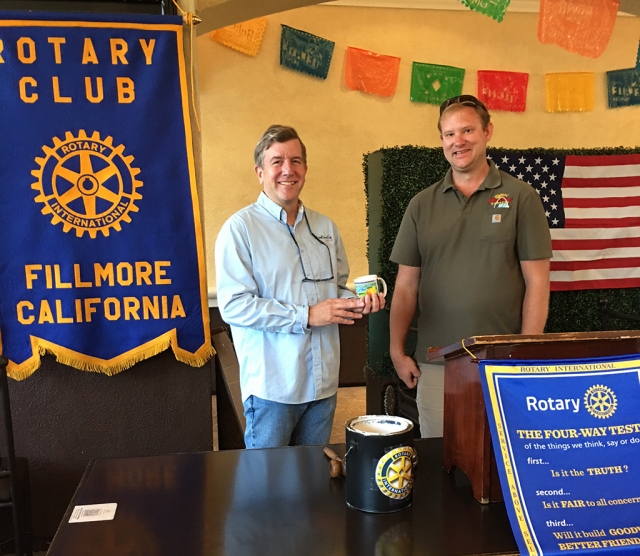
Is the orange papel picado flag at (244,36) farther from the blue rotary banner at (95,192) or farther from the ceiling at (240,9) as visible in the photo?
the blue rotary banner at (95,192)

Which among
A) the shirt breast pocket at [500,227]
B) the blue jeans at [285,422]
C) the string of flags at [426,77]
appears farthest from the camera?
the string of flags at [426,77]

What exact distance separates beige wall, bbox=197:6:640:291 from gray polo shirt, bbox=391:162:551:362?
3598mm

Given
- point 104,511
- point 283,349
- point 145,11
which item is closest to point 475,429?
point 104,511

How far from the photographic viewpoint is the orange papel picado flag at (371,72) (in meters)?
5.75

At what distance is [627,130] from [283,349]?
583 cm

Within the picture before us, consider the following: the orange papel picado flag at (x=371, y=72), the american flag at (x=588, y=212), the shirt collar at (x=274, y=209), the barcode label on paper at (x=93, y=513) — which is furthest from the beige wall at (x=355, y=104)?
the barcode label on paper at (x=93, y=513)

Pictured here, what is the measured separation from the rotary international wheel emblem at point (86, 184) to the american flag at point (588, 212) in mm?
2662

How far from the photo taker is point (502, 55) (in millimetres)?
6047

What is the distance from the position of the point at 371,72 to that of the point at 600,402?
518 cm

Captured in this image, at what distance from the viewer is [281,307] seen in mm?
1780

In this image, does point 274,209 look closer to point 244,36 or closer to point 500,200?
point 500,200

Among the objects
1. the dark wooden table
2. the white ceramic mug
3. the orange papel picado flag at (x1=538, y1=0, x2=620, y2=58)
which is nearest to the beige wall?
the orange papel picado flag at (x1=538, y1=0, x2=620, y2=58)

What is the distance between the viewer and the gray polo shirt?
214cm

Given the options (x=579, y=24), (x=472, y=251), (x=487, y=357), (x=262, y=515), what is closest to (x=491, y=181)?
(x=472, y=251)
